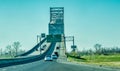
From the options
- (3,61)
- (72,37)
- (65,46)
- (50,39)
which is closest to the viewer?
(3,61)

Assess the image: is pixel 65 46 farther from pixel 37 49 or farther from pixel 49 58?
pixel 49 58

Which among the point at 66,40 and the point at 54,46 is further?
the point at 54,46

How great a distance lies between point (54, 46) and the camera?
19188 centimetres

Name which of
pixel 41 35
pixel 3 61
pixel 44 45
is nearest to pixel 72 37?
pixel 41 35

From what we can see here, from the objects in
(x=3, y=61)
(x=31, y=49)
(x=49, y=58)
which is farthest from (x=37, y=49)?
(x=3, y=61)

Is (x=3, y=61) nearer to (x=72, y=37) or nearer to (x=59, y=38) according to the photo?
(x=59, y=38)

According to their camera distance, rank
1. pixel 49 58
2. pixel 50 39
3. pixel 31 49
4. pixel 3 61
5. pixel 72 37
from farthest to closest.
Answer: pixel 31 49 < pixel 72 37 < pixel 50 39 < pixel 49 58 < pixel 3 61

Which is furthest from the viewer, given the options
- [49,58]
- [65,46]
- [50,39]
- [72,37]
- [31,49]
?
[31,49]

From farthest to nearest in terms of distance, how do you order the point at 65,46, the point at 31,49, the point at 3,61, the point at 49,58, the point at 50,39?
the point at 31,49, the point at 65,46, the point at 50,39, the point at 49,58, the point at 3,61

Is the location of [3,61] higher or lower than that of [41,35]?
lower

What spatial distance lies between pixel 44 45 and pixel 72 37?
4367cm

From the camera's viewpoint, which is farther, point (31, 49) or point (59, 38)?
point (31, 49)

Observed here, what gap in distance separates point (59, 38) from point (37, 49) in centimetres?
5958

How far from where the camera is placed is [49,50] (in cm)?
18075
